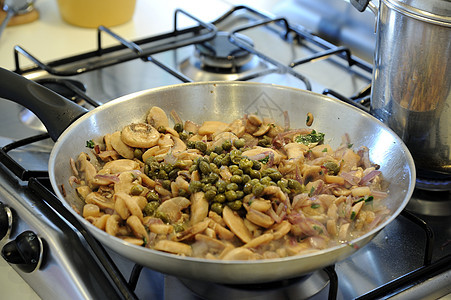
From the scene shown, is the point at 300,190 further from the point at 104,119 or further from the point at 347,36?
the point at 347,36

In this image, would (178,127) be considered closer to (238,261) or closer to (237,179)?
(237,179)

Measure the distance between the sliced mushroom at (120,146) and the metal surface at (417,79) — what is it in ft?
1.53

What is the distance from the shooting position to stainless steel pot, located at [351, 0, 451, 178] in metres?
0.88

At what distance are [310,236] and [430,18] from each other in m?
0.39

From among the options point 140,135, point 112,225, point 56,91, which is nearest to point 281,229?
point 112,225

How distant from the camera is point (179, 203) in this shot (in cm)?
84

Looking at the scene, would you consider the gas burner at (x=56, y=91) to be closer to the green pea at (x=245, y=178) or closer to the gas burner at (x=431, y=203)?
the green pea at (x=245, y=178)

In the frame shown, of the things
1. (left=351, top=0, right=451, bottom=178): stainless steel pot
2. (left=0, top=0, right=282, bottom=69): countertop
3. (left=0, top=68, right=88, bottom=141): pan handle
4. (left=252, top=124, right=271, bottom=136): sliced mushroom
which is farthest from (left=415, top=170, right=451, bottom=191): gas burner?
(left=0, top=0, right=282, bottom=69): countertop

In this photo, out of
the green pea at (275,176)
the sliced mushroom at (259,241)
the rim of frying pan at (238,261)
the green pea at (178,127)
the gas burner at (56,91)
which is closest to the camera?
the rim of frying pan at (238,261)

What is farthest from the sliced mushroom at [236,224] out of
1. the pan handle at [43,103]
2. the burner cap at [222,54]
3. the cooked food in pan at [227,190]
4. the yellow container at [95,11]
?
the yellow container at [95,11]

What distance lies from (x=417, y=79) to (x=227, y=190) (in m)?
0.39

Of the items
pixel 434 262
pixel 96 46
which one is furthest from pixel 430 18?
pixel 96 46

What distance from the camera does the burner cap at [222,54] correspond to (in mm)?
1382

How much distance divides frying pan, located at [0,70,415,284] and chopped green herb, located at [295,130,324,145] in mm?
18
